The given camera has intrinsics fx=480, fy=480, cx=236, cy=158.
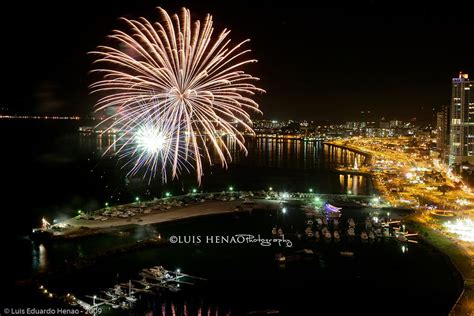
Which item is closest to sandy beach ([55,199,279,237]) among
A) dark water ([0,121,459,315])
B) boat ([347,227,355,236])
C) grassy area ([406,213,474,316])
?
dark water ([0,121,459,315])

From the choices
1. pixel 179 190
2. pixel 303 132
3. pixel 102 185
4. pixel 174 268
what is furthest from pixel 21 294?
pixel 303 132

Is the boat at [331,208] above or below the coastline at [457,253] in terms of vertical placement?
above

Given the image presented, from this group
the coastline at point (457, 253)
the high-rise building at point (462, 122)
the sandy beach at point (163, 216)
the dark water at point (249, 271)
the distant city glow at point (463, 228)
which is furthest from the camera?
the high-rise building at point (462, 122)

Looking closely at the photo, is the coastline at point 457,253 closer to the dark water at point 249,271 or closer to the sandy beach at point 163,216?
the dark water at point 249,271

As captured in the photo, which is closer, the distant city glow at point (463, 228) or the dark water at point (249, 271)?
the dark water at point (249, 271)

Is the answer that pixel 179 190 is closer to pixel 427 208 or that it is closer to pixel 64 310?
pixel 427 208

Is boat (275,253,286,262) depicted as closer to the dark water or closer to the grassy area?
the dark water

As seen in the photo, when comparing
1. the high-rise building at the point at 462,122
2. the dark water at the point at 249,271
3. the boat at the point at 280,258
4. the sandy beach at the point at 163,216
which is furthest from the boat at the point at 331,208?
the high-rise building at the point at 462,122

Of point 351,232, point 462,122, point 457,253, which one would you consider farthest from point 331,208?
point 462,122
